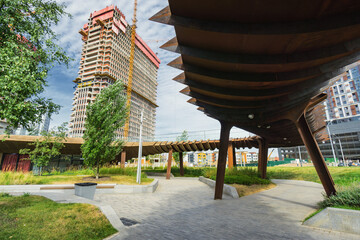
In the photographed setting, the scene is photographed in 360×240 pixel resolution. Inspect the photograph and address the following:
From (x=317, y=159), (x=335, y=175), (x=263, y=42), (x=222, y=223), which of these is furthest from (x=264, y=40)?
(x=335, y=175)

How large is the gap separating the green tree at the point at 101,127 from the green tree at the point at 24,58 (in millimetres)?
9464

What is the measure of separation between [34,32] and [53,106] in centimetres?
274

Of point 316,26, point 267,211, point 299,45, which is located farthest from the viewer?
point 267,211

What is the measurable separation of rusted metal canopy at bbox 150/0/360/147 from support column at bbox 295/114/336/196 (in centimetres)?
210

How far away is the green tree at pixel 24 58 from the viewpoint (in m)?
5.09

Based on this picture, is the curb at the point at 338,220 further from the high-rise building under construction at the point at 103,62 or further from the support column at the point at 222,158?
the high-rise building under construction at the point at 103,62

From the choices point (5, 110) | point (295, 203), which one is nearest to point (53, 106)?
point (5, 110)

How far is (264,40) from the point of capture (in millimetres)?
4555

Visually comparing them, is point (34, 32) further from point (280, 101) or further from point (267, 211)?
point (267, 211)

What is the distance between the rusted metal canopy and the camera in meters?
3.81

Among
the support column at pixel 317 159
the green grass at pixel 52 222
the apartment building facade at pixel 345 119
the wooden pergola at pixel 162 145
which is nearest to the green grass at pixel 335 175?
the wooden pergola at pixel 162 145

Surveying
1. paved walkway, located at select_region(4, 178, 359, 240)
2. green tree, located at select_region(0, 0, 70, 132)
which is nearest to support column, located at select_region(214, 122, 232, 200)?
paved walkway, located at select_region(4, 178, 359, 240)

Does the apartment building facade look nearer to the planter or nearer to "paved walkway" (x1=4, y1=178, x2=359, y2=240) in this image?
"paved walkway" (x1=4, y1=178, x2=359, y2=240)

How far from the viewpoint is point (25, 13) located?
6.83m
